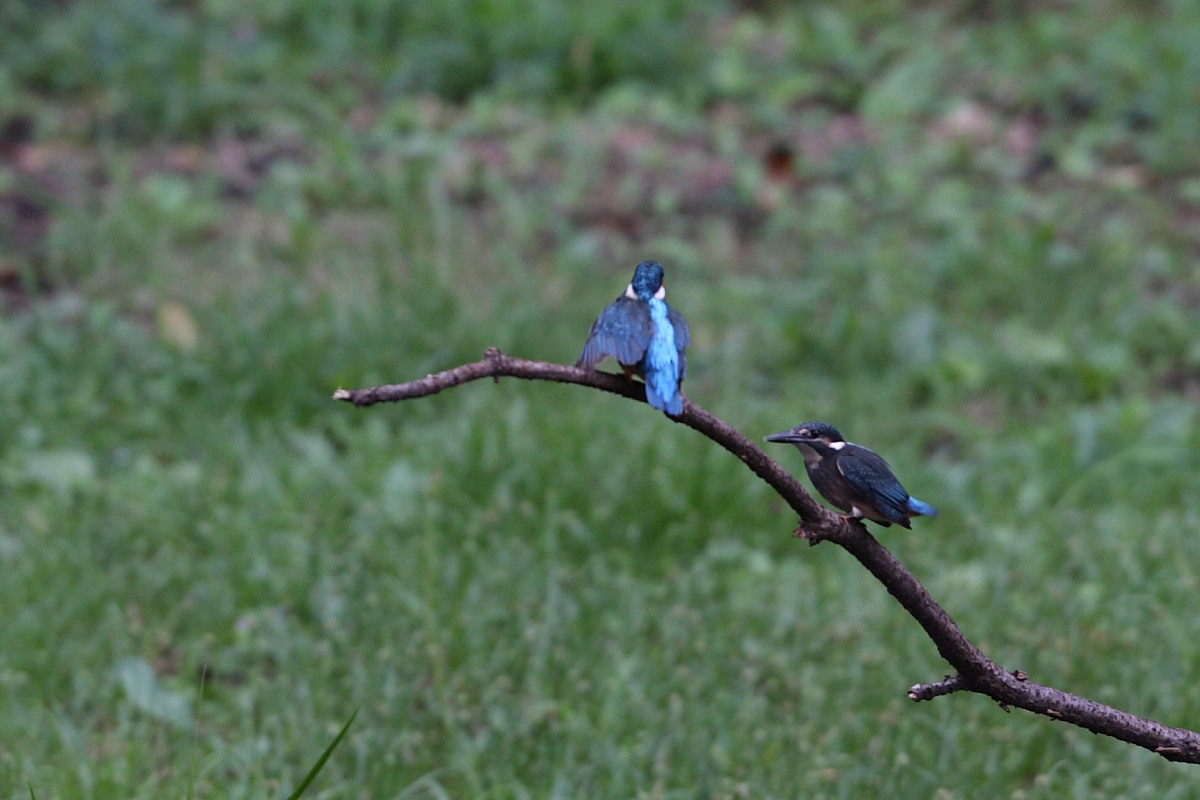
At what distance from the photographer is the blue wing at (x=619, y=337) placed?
1808 mm

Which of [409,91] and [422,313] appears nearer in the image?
[422,313]

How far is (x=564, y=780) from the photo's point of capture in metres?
2.93

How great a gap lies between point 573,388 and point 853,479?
285cm

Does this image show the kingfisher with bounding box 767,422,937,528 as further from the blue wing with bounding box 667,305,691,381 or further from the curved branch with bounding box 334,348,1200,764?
the blue wing with bounding box 667,305,691,381

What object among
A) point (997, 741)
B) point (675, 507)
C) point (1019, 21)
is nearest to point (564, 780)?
point (997, 741)

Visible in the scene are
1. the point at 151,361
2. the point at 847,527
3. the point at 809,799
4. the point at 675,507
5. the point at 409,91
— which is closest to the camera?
the point at 847,527

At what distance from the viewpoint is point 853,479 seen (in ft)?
5.98

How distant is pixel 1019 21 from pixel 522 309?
172 inches

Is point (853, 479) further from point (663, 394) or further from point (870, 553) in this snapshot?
point (663, 394)

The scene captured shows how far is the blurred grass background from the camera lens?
125 inches

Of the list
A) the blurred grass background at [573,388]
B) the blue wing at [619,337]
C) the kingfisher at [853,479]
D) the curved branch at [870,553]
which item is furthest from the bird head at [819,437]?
the blurred grass background at [573,388]

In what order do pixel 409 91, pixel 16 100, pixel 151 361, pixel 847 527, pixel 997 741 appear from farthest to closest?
pixel 409 91 → pixel 16 100 → pixel 151 361 → pixel 997 741 → pixel 847 527

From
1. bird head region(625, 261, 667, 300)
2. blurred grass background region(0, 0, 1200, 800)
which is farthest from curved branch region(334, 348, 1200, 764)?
blurred grass background region(0, 0, 1200, 800)

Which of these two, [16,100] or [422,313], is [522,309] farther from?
[16,100]
